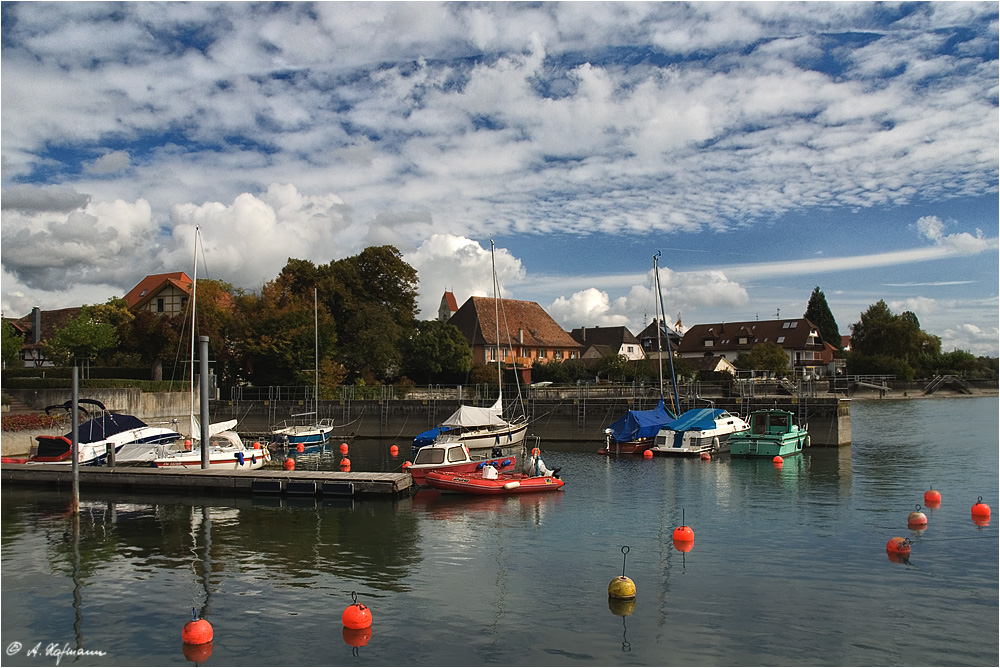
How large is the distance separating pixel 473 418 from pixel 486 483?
1970 cm

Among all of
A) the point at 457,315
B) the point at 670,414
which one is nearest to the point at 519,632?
the point at 670,414

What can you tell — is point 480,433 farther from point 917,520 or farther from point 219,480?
point 917,520

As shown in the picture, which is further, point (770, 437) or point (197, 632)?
point (770, 437)

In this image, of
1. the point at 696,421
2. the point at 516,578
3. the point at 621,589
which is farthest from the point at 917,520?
the point at 696,421

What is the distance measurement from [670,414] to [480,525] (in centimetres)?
2992

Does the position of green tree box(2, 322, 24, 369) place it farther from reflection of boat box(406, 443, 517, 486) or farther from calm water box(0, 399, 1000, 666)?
reflection of boat box(406, 443, 517, 486)

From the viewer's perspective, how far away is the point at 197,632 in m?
15.1

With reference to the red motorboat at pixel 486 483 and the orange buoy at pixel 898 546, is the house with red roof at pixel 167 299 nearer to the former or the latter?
the red motorboat at pixel 486 483

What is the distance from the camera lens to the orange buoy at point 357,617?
15664mm

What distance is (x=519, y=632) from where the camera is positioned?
15781 mm

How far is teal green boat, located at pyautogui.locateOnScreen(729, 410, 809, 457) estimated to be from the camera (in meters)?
45.8

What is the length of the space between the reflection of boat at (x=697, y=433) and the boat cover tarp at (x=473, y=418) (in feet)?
35.5

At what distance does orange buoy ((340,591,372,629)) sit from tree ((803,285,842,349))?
434 ft

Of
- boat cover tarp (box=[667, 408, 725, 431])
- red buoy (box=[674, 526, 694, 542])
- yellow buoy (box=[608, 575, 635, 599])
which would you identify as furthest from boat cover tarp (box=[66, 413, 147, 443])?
yellow buoy (box=[608, 575, 635, 599])
